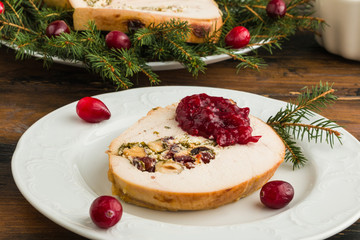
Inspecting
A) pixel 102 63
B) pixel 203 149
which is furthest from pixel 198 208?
pixel 102 63

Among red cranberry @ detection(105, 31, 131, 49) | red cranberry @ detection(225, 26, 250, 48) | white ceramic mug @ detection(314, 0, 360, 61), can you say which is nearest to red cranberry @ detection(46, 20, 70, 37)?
red cranberry @ detection(105, 31, 131, 49)

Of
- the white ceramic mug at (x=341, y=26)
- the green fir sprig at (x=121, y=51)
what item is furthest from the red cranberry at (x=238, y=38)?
the white ceramic mug at (x=341, y=26)

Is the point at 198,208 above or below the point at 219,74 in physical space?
above

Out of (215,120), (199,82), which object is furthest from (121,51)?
(215,120)

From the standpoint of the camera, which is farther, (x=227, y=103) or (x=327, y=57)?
(x=327, y=57)

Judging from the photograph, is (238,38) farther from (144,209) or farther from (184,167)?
(144,209)

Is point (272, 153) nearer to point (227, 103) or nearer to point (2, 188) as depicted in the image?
point (227, 103)

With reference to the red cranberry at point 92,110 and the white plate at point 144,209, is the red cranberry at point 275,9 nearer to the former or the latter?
the white plate at point 144,209
